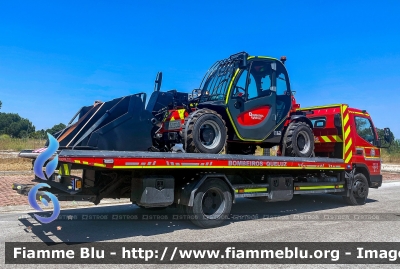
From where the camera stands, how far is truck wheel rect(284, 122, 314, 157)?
337 inches

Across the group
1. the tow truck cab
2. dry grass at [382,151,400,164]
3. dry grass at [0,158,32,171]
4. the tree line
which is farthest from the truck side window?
the tree line

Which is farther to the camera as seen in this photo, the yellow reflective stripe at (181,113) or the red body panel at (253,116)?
the red body panel at (253,116)

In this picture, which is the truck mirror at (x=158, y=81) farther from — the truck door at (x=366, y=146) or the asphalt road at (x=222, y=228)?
the truck door at (x=366, y=146)

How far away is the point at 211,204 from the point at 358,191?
5.16 meters

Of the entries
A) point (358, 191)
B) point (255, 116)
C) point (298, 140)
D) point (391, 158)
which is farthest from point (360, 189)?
point (391, 158)

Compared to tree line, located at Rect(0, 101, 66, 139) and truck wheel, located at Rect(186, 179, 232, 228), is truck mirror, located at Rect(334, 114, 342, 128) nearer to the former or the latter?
truck wheel, located at Rect(186, 179, 232, 228)

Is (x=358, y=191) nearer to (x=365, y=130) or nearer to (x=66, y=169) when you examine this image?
(x=365, y=130)

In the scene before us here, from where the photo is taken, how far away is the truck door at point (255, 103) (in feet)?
24.9

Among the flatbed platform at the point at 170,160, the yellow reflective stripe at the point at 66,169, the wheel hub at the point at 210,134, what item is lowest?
the yellow reflective stripe at the point at 66,169

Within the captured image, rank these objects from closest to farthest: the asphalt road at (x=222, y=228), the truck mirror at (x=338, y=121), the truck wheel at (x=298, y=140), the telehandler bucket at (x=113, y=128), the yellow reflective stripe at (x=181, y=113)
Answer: the asphalt road at (x=222, y=228) → the telehandler bucket at (x=113, y=128) → the yellow reflective stripe at (x=181, y=113) → the truck wheel at (x=298, y=140) → the truck mirror at (x=338, y=121)

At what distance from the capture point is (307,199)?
10859 mm

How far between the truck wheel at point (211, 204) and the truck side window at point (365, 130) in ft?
17.1

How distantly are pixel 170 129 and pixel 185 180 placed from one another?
1.38m

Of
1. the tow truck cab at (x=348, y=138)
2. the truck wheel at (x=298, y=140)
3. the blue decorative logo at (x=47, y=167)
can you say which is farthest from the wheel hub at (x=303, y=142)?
the blue decorative logo at (x=47, y=167)
